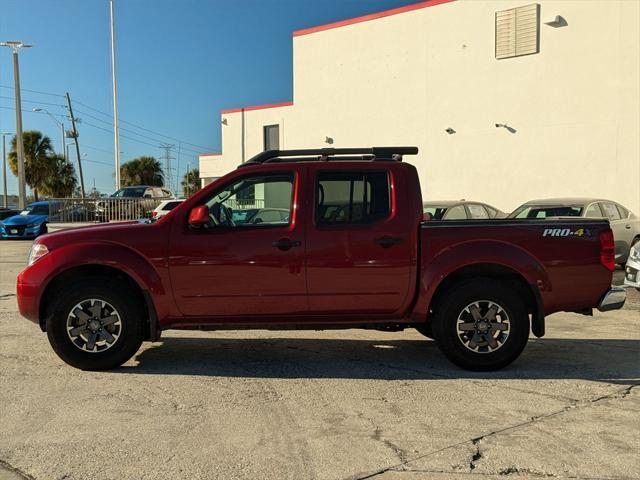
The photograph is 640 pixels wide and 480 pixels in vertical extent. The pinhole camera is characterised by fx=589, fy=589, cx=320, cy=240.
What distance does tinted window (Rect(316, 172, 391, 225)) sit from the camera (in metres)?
5.46

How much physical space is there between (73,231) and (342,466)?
3.44 m

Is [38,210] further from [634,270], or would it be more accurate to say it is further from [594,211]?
[634,270]

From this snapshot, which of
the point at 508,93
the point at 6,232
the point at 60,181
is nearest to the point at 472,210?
the point at 508,93

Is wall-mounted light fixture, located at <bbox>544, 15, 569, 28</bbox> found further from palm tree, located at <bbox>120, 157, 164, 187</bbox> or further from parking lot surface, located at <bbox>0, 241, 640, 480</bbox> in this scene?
palm tree, located at <bbox>120, 157, 164, 187</bbox>

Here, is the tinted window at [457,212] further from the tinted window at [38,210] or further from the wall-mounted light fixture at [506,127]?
the tinted window at [38,210]

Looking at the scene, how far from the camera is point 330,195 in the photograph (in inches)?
217

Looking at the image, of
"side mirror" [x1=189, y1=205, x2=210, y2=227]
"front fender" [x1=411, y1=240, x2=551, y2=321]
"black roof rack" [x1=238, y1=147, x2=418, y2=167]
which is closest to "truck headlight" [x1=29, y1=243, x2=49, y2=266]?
"side mirror" [x1=189, y1=205, x2=210, y2=227]

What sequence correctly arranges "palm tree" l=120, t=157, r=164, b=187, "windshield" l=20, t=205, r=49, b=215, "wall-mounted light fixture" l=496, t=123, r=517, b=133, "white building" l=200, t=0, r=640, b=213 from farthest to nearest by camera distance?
"palm tree" l=120, t=157, r=164, b=187 < "windshield" l=20, t=205, r=49, b=215 < "wall-mounted light fixture" l=496, t=123, r=517, b=133 < "white building" l=200, t=0, r=640, b=213

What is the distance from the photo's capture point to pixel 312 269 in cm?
534

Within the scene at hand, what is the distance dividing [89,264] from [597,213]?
1108cm

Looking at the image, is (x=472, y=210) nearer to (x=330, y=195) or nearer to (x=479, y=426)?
(x=330, y=195)

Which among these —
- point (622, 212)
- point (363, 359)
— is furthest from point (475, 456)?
point (622, 212)

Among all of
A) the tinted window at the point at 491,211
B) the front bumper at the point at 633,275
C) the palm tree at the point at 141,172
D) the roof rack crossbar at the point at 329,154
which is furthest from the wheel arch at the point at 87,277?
the palm tree at the point at 141,172

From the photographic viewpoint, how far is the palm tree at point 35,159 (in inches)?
1746
